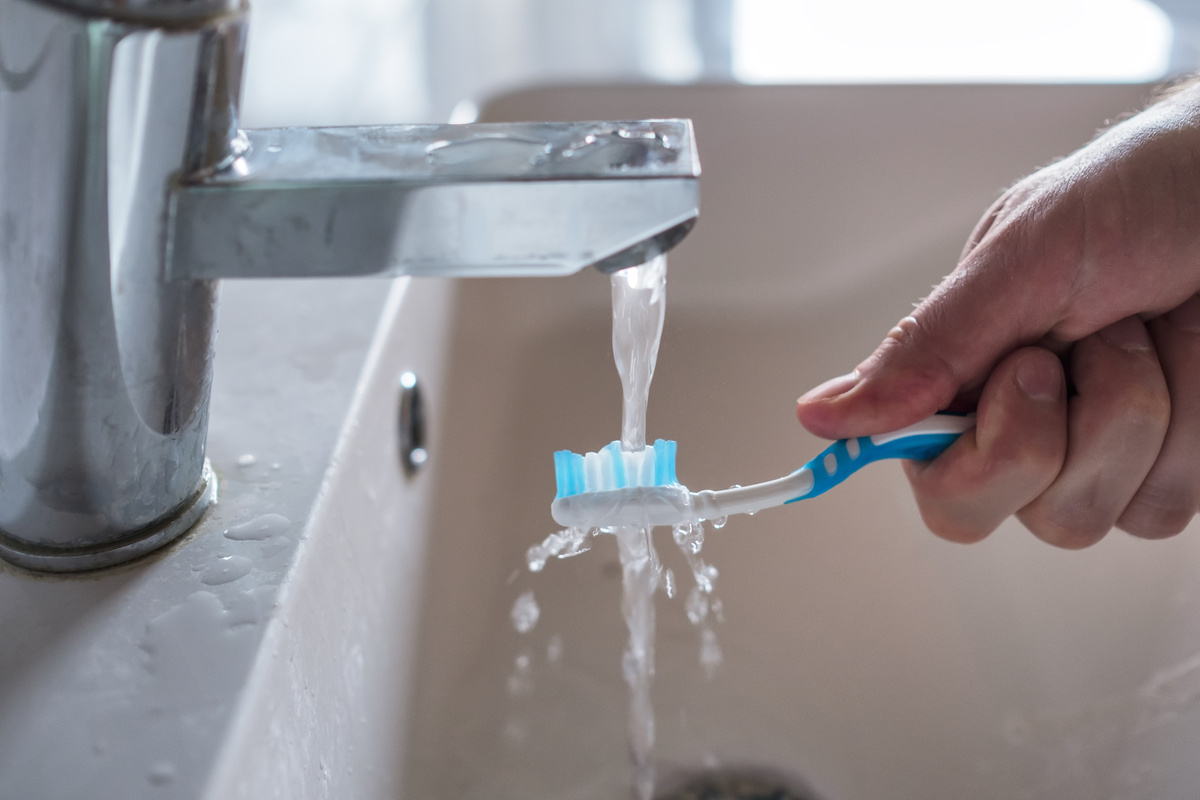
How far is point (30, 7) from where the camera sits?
8.4 inches

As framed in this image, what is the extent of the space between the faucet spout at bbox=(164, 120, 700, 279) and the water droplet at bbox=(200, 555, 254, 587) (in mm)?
90

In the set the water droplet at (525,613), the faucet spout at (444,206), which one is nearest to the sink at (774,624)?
the water droplet at (525,613)

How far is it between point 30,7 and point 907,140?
52 centimetres

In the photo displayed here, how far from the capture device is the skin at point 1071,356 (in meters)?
0.38

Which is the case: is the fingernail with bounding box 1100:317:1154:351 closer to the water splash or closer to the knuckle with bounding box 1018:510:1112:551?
the knuckle with bounding box 1018:510:1112:551

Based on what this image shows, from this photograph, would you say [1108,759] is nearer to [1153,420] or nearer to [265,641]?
[1153,420]

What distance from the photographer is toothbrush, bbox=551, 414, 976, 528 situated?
335 mm

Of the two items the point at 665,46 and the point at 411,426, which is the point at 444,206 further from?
the point at 665,46

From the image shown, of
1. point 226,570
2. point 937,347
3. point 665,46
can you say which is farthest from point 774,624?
point 665,46

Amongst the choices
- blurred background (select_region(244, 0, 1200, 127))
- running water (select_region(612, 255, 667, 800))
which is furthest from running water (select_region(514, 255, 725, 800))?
blurred background (select_region(244, 0, 1200, 127))

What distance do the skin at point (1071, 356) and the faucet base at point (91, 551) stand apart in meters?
0.23

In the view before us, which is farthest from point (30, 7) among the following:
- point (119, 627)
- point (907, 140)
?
point (907, 140)

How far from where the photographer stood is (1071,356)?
426 millimetres

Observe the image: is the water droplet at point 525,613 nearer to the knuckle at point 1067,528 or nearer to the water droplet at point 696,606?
the water droplet at point 696,606
